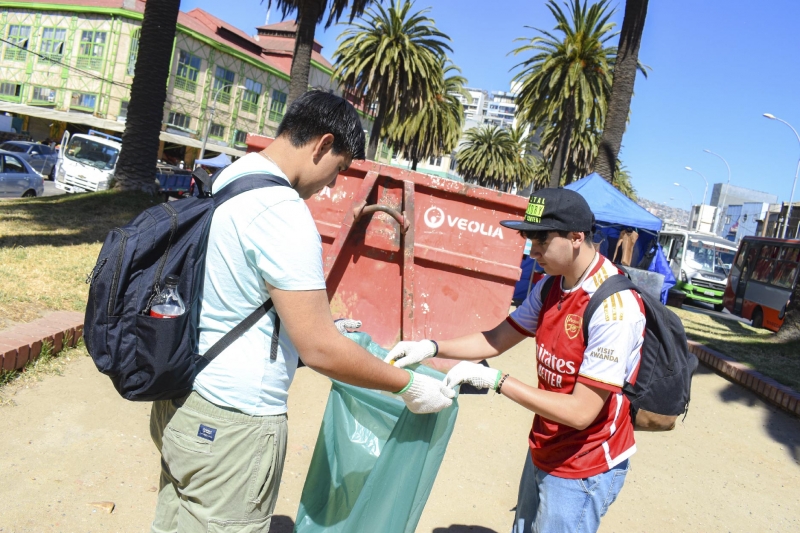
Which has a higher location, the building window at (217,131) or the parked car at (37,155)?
the building window at (217,131)

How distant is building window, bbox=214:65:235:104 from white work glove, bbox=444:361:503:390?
50179 millimetres

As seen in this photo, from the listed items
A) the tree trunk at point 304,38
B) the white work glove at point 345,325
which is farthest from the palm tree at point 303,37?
the white work glove at point 345,325

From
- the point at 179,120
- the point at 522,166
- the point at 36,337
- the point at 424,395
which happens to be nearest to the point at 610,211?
the point at 36,337

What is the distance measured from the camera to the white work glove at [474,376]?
7.61ft

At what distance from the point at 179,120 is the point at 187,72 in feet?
11.2

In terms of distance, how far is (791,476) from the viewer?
5488 mm

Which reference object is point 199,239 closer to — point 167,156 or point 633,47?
point 633,47

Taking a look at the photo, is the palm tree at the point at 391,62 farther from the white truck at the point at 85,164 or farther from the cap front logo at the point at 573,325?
the cap front logo at the point at 573,325

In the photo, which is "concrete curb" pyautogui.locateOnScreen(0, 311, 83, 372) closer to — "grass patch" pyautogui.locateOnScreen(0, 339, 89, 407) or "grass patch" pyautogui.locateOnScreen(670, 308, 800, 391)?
"grass patch" pyautogui.locateOnScreen(0, 339, 89, 407)

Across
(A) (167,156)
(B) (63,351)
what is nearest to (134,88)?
(B) (63,351)

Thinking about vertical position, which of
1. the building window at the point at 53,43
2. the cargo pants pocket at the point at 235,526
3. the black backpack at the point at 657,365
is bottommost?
the cargo pants pocket at the point at 235,526

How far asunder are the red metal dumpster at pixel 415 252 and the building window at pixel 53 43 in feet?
157

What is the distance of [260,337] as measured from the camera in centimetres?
184

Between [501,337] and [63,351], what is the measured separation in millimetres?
3792
